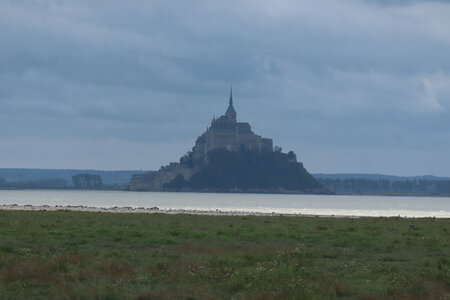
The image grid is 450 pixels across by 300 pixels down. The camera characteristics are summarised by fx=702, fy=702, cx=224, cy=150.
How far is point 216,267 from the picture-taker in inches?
907

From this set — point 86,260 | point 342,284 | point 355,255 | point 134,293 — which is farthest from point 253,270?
point 355,255

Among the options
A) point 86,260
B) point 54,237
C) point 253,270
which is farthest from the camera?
point 54,237

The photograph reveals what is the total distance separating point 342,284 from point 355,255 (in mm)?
8621

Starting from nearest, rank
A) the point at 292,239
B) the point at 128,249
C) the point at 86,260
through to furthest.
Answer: the point at 86,260, the point at 128,249, the point at 292,239

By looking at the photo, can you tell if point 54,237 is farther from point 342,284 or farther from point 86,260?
point 342,284

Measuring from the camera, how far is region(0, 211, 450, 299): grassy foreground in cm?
1886

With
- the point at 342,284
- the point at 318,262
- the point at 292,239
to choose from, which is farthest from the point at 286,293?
the point at 292,239

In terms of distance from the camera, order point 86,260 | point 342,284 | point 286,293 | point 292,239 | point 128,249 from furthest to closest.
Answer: point 292,239 → point 128,249 → point 86,260 → point 342,284 → point 286,293

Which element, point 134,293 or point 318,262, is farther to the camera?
point 318,262

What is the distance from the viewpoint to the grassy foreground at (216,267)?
18859 millimetres

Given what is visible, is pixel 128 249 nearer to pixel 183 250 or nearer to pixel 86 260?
pixel 183 250

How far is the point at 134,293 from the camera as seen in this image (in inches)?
730

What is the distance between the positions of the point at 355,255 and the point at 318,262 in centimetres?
376

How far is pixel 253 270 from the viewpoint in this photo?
21.9 metres
